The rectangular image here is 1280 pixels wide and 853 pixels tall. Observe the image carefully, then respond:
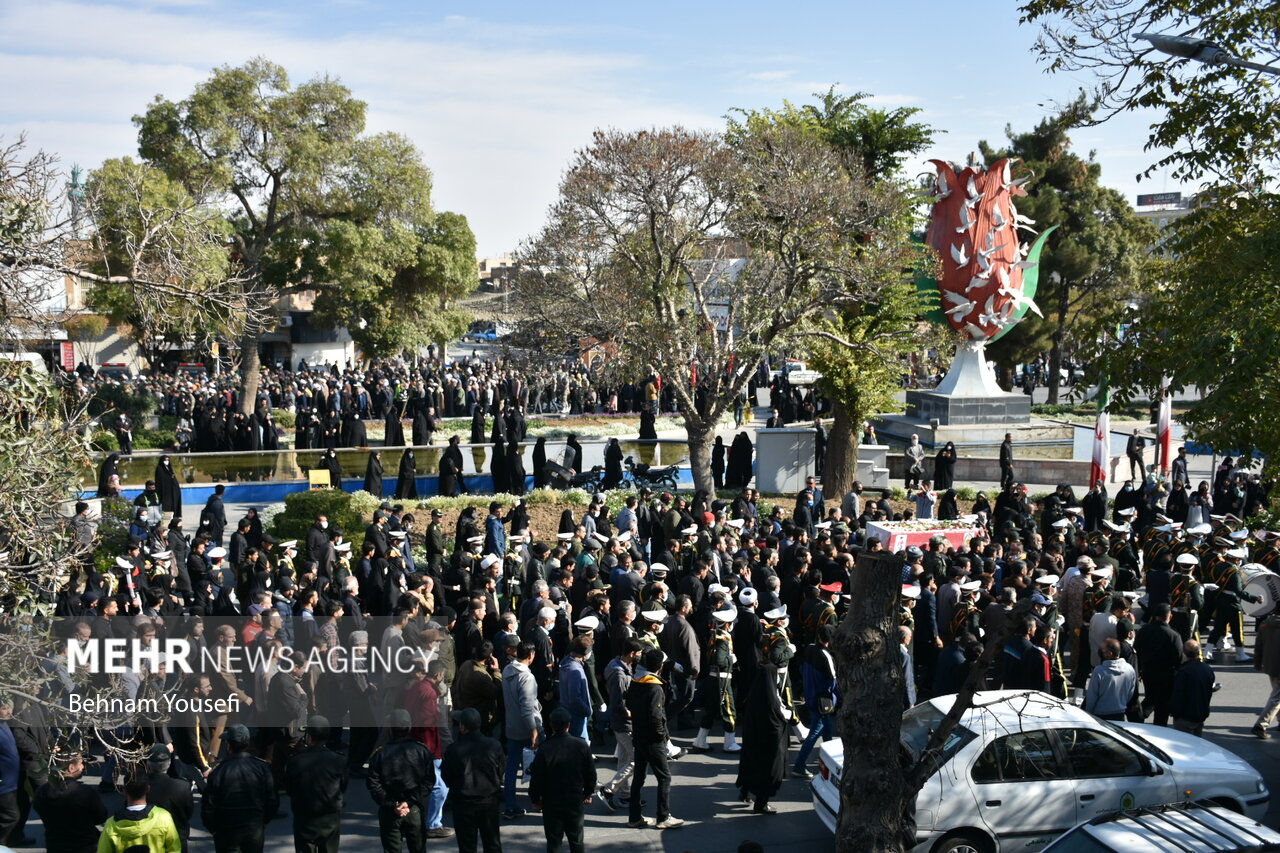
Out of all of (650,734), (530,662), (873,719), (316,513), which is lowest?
(650,734)

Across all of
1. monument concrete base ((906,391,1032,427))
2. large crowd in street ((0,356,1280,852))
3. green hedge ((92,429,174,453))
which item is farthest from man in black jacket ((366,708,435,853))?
monument concrete base ((906,391,1032,427))

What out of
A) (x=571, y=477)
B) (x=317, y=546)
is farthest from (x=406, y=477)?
(x=317, y=546)

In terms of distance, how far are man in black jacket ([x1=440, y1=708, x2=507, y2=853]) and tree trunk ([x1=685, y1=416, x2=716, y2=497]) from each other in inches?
489

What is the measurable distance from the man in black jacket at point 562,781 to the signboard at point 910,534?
7.67m

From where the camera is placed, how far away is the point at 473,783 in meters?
7.50

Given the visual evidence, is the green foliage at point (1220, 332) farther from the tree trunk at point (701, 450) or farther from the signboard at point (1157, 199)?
the signboard at point (1157, 199)

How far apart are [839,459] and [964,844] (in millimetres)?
14848

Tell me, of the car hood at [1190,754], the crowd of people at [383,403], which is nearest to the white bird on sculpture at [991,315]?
the crowd of people at [383,403]

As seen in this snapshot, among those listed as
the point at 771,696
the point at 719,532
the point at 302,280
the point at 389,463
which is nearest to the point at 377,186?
the point at 302,280

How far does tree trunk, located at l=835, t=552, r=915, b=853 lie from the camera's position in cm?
519

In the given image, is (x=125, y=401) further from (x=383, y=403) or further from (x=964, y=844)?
(x=964, y=844)

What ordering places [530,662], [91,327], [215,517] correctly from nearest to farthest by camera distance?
[530,662]
[215,517]
[91,327]

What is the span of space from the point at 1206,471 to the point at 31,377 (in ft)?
82.6

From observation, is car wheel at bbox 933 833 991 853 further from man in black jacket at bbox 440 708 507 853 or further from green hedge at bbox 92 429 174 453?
green hedge at bbox 92 429 174 453
